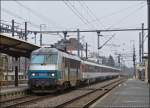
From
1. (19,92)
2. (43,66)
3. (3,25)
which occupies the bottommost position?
(19,92)

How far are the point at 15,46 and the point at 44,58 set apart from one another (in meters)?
2.16

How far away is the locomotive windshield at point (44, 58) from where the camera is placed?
1025 inches

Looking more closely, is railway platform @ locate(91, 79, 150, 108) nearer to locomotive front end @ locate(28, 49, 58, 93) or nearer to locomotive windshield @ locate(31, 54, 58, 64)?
locomotive front end @ locate(28, 49, 58, 93)

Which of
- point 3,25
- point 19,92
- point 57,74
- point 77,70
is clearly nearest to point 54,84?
point 57,74

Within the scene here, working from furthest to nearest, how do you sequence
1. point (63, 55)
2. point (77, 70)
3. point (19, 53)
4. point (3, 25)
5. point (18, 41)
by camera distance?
point (3, 25) → point (77, 70) → point (19, 53) → point (63, 55) → point (18, 41)

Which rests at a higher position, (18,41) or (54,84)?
(18,41)

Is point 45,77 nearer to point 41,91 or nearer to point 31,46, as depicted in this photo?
point 41,91

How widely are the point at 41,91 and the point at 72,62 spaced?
5086 mm

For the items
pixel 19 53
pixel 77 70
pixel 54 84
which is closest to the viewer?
pixel 54 84

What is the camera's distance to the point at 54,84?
25.2 m

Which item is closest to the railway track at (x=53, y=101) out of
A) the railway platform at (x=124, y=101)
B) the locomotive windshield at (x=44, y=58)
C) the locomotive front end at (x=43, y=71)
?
the railway platform at (x=124, y=101)

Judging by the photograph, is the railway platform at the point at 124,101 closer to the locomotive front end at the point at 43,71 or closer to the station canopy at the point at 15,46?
the locomotive front end at the point at 43,71

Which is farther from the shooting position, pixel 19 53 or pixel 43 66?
pixel 19 53

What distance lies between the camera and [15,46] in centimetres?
2520
